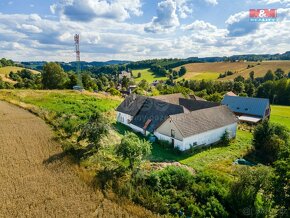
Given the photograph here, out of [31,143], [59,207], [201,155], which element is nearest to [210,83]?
[201,155]

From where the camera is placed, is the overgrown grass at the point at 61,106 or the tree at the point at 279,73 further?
the tree at the point at 279,73

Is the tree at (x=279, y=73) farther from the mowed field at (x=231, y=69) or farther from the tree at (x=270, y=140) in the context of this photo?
the tree at (x=270, y=140)

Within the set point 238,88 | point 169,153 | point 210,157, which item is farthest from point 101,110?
point 238,88

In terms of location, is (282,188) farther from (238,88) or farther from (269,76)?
(269,76)

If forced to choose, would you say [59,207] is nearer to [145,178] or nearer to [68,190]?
[68,190]

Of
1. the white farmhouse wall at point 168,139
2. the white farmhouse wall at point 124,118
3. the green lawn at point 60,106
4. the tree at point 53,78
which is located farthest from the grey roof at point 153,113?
the tree at point 53,78

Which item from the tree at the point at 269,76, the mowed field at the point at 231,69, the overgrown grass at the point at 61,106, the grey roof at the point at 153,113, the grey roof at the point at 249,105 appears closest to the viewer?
the overgrown grass at the point at 61,106

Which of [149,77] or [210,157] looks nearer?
[210,157]
